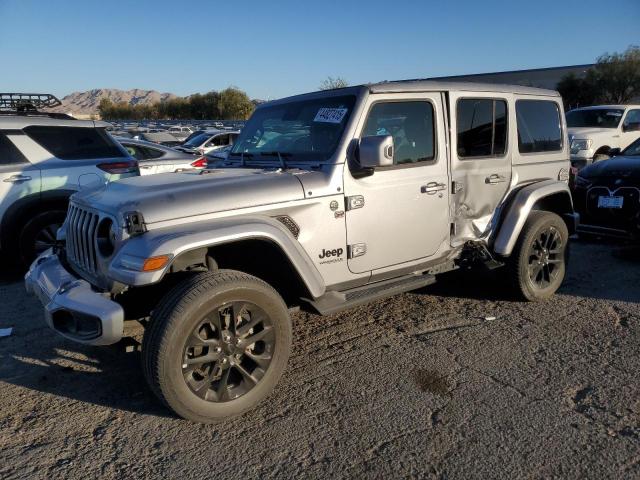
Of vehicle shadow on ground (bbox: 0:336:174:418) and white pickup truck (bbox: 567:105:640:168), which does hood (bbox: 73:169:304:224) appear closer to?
vehicle shadow on ground (bbox: 0:336:174:418)

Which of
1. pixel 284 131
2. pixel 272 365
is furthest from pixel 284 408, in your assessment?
pixel 284 131

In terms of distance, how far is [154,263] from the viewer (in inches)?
108

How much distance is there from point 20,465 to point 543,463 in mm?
2629

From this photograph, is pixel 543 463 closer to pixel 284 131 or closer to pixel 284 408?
pixel 284 408

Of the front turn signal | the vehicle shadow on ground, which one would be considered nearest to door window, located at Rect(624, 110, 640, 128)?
the vehicle shadow on ground

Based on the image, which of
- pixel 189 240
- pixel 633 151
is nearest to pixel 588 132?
pixel 633 151

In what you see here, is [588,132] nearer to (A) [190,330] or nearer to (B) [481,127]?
(B) [481,127]

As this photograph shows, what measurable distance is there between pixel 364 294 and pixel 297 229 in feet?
2.34

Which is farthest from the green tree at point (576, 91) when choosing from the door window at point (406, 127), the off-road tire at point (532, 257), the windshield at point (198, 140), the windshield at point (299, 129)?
the windshield at point (299, 129)

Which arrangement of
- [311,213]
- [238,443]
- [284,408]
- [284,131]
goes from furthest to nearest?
[284,131]
[311,213]
[284,408]
[238,443]

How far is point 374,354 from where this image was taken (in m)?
3.89

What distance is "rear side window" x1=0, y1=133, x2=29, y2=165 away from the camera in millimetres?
5781

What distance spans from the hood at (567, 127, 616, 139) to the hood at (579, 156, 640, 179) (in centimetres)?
507

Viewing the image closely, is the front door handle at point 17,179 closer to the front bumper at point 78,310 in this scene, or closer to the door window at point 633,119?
the front bumper at point 78,310
